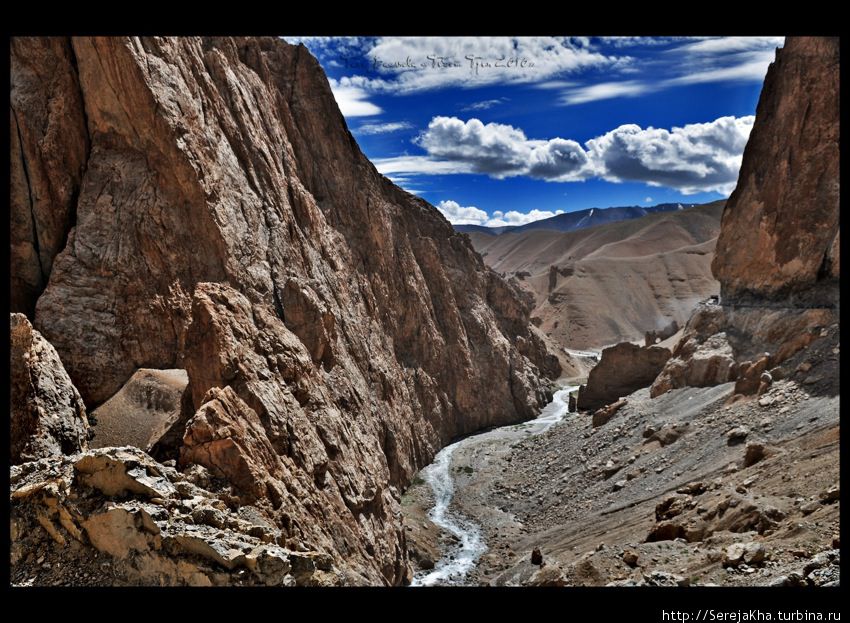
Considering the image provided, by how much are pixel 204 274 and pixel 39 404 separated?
871 cm

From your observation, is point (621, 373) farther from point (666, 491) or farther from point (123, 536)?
point (123, 536)

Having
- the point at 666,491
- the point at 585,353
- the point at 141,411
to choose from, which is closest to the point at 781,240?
the point at 666,491

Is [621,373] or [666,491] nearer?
[666,491]

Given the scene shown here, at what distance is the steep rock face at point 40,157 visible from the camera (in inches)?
745

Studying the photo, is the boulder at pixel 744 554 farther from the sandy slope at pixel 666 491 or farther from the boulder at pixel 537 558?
the boulder at pixel 537 558

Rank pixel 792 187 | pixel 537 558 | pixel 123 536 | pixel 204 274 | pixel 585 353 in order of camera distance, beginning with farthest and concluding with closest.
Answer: pixel 585 353 → pixel 792 187 → pixel 537 558 → pixel 204 274 → pixel 123 536

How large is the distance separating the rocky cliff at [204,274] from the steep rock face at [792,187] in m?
23.2

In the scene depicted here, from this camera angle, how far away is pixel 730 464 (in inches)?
909

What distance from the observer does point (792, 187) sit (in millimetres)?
31656

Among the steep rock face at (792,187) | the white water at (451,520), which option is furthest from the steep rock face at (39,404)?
the steep rock face at (792,187)

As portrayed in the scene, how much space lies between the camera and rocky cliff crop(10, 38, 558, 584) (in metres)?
17.2

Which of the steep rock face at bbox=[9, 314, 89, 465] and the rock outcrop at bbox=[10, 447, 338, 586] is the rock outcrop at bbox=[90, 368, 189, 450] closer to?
the steep rock face at bbox=[9, 314, 89, 465]

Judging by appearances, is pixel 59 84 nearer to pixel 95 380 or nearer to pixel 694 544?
pixel 95 380

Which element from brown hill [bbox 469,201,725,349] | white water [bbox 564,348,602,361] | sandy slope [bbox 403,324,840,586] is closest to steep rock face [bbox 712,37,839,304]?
sandy slope [bbox 403,324,840,586]
